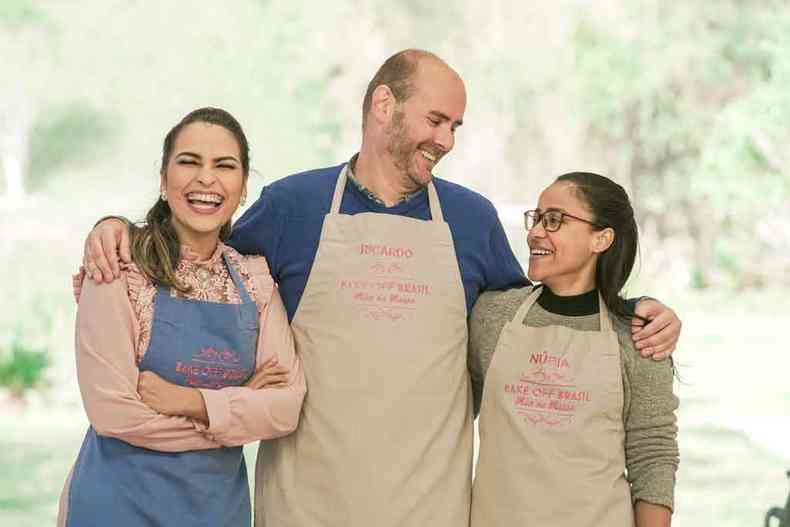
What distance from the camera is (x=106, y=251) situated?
192cm

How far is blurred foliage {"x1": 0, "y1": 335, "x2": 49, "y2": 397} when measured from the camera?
271 inches

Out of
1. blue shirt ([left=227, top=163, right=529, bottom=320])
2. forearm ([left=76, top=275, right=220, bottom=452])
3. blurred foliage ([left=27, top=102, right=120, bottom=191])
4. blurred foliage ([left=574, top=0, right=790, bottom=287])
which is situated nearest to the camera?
forearm ([left=76, top=275, right=220, bottom=452])

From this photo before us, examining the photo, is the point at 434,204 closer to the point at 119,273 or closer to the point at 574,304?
the point at 574,304

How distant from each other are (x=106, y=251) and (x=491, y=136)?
545 cm

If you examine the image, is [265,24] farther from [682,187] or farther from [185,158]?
[185,158]

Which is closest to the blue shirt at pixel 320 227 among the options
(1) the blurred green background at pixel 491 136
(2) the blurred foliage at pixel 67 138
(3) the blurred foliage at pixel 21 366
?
(1) the blurred green background at pixel 491 136

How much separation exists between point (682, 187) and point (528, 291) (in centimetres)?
574

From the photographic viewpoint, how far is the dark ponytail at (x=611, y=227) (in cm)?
216

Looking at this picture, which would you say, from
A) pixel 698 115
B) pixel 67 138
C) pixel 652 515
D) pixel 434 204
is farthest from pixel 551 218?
pixel 698 115

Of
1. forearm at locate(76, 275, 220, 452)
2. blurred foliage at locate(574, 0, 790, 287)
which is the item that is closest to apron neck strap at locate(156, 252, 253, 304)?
forearm at locate(76, 275, 220, 452)

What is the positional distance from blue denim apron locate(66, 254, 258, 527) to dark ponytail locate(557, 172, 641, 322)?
0.69 metres

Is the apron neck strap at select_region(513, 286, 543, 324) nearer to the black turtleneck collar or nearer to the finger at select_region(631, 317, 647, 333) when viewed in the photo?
the black turtleneck collar

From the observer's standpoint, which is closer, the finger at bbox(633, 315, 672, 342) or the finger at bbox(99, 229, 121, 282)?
the finger at bbox(99, 229, 121, 282)

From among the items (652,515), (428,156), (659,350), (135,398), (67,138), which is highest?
(67,138)
